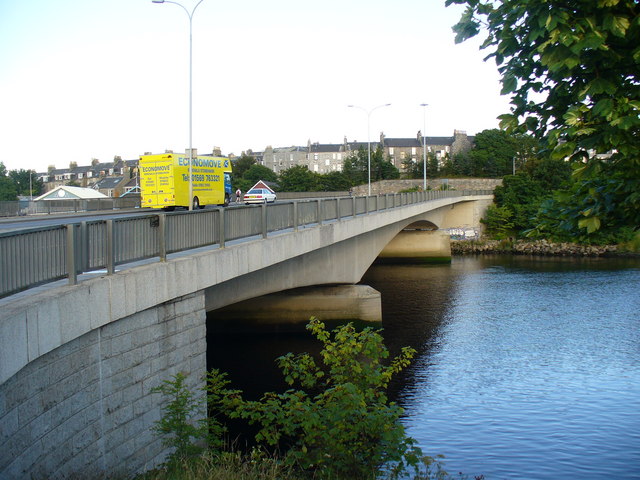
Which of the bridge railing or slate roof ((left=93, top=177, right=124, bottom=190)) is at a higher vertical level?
slate roof ((left=93, top=177, right=124, bottom=190))

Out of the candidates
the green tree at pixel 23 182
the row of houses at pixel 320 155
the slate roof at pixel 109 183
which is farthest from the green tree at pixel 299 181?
the green tree at pixel 23 182

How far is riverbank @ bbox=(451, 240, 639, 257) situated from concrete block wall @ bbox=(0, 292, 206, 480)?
52.3m

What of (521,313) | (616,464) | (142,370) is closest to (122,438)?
(142,370)

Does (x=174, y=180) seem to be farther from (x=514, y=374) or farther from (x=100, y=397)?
(x=100, y=397)

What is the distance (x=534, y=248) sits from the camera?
2554 inches

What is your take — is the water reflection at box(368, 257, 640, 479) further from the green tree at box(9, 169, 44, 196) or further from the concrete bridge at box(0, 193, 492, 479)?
the green tree at box(9, 169, 44, 196)

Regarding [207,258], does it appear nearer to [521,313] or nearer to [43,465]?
[43,465]

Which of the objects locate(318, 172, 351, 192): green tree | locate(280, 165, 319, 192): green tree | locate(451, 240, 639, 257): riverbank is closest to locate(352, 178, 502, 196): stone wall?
locate(318, 172, 351, 192): green tree

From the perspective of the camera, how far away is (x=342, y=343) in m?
11.1

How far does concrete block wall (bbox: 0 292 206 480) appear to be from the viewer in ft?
22.3

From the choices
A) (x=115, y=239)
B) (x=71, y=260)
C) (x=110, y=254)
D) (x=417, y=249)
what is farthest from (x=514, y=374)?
(x=417, y=249)

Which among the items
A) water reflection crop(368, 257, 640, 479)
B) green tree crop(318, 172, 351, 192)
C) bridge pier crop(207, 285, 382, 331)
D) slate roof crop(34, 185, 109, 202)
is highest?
green tree crop(318, 172, 351, 192)

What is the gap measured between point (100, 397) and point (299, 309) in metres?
16.5

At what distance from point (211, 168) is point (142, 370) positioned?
77.1 ft
